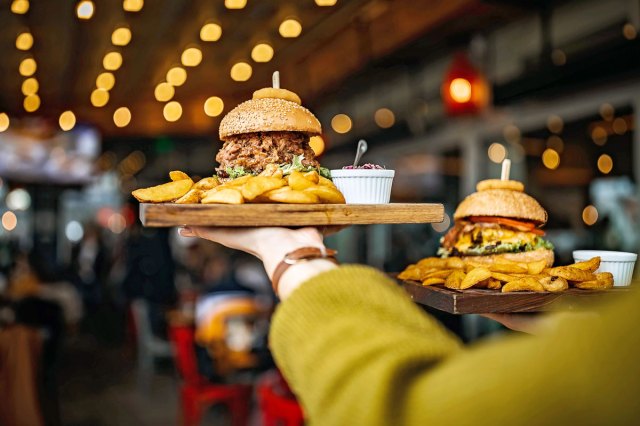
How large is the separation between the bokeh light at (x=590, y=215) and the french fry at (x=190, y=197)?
5.14 m

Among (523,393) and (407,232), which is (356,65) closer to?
(407,232)

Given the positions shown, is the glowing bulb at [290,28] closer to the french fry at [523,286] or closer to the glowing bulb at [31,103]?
the french fry at [523,286]

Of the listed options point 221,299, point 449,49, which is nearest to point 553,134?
point 449,49

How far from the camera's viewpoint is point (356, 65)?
6.26 m

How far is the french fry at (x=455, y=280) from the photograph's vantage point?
1.61 m

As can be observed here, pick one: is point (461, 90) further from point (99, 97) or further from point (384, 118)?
point (99, 97)

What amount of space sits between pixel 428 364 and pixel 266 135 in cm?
128

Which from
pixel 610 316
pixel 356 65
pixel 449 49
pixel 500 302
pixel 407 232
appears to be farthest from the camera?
pixel 407 232

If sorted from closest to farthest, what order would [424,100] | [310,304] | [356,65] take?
[310,304] → [356,65] → [424,100]

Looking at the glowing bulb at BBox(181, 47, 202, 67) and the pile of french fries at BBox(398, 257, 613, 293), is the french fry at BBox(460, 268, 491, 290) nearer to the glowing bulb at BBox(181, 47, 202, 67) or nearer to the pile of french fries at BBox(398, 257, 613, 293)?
the pile of french fries at BBox(398, 257, 613, 293)

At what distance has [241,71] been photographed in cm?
632

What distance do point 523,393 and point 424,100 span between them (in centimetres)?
741

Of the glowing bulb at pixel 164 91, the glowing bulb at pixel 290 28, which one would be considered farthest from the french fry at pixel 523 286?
the glowing bulb at pixel 164 91

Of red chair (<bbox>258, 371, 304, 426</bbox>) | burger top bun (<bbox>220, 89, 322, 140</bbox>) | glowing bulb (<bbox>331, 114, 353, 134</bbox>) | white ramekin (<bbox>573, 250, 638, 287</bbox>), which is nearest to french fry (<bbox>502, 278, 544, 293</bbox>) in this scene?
white ramekin (<bbox>573, 250, 638, 287</bbox>)
